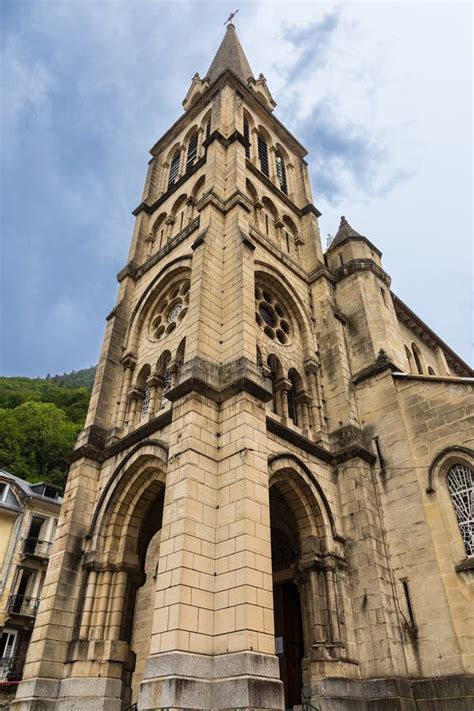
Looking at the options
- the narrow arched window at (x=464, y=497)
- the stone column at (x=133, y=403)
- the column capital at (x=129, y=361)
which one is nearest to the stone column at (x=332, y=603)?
the narrow arched window at (x=464, y=497)

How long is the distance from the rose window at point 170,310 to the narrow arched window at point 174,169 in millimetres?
7841

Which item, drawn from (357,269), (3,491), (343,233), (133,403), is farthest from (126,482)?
(3,491)

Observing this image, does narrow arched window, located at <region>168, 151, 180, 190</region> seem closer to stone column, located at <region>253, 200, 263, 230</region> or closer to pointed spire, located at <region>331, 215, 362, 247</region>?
stone column, located at <region>253, 200, 263, 230</region>

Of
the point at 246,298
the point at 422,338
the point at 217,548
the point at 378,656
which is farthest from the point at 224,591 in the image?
the point at 422,338

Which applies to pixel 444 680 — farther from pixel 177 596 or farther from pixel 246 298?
pixel 246 298

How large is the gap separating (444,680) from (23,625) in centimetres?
2172

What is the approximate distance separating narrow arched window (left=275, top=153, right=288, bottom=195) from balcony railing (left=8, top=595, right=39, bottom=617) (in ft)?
79.7

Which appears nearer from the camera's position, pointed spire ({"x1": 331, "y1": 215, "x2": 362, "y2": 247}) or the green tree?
pointed spire ({"x1": 331, "y1": 215, "x2": 362, "y2": 247})

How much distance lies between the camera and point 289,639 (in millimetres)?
14641

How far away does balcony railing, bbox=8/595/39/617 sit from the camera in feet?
81.8

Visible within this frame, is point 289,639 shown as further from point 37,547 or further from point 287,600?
point 37,547

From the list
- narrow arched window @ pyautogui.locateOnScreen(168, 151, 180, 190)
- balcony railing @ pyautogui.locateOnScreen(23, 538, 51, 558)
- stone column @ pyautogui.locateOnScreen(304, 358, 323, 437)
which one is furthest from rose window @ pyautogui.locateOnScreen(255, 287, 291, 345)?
balcony railing @ pyautogui.locateOnScreen(23, 538, 51, 558)

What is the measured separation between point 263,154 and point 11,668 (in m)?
26.8

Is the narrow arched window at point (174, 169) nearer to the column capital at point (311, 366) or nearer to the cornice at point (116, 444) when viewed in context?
the column capital at point (311, 366)
